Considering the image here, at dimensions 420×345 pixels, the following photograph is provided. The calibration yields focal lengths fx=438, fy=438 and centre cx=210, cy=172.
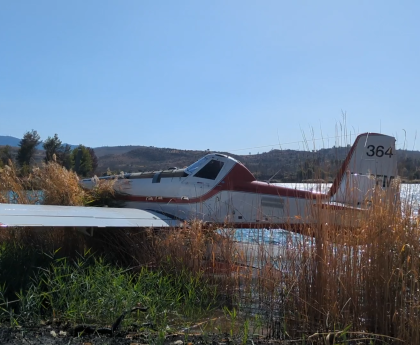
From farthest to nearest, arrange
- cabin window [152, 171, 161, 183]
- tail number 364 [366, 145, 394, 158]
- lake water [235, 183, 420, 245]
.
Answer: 1. cabin window [152, 171, 161, 183]
2. tail number 364 [366, 145, 394, 158]
3. lake water [235, 183, 420, 245]

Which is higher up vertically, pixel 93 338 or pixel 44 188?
pixel 44 188

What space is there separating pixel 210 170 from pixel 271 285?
4871 mm

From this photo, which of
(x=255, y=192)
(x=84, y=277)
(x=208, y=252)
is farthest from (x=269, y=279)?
(x=255, y=192)

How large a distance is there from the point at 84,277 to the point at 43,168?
5645mm

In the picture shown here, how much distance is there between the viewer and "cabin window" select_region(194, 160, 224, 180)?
334 inches

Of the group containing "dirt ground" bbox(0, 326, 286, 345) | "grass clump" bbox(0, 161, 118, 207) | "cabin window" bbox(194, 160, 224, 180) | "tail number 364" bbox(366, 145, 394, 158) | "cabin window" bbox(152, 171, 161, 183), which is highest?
"tail number 364" bbox(366, 145, 394, 158)

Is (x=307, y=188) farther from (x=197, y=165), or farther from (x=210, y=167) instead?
(x=197, y=165)

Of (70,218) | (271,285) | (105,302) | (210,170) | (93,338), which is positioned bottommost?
(93,338)

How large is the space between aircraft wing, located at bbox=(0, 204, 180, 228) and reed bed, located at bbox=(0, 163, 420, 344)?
417mm

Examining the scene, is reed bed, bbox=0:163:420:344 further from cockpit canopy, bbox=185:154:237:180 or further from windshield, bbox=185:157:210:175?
windshield, bbox=185:157:210:175

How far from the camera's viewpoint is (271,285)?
380 cm

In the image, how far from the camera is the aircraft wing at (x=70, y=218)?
5503 mm

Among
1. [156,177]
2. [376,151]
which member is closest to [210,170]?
[156,177]

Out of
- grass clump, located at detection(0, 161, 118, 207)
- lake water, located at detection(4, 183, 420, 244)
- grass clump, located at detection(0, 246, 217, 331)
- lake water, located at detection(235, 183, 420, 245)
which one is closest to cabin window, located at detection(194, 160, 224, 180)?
grass clump, located at detection(0, 161, 118, 207)
